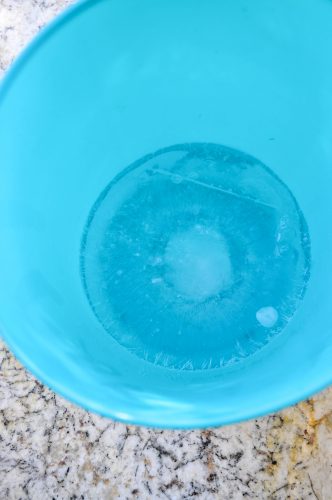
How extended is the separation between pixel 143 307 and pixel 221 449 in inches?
12.7

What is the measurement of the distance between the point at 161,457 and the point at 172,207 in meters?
0.53

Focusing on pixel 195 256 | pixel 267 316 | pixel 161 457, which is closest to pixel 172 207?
pixel 195 256

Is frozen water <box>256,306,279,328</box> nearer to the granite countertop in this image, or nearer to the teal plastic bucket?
the teal plastic bucket

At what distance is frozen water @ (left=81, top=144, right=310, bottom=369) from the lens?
42.7 inches

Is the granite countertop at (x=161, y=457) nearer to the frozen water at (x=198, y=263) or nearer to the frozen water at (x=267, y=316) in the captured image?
the frozen water at (x=267, y=316)

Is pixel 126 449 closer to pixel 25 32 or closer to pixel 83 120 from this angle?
pixel 83 120

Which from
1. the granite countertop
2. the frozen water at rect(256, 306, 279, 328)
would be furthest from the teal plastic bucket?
the granite countertop

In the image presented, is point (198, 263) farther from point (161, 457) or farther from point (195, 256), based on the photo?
point (161, 457)

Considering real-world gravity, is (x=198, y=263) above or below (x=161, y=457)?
above

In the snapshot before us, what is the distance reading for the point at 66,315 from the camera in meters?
0.88

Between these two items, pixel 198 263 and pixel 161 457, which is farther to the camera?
pixel 198 263

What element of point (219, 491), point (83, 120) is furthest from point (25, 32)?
point (219, 491)

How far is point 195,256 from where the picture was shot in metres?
1.17

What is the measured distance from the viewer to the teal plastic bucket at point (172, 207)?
29.9 inches
